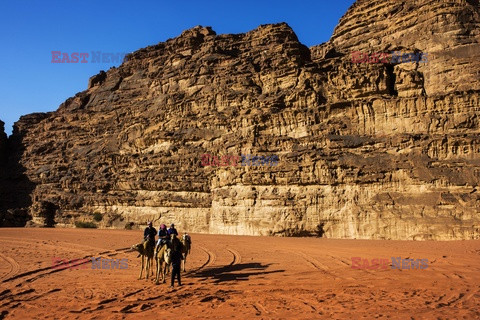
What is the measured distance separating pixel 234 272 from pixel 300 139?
18463mm

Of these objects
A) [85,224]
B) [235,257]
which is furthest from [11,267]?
[85,224]

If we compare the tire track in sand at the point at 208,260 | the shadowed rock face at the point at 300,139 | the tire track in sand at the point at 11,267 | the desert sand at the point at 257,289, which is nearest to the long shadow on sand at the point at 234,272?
the desert sand at the point at 257,289

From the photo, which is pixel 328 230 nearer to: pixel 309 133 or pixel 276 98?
pixel 309 133

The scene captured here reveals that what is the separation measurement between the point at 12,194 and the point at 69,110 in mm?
16720

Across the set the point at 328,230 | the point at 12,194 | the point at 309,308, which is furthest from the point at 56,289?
the point at 12,194

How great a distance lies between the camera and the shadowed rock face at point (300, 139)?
920 inches

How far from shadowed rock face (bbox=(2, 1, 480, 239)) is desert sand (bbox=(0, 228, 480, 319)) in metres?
7.58

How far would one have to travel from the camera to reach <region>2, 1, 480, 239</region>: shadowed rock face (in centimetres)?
2336

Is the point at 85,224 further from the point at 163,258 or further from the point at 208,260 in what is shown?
the point at 163,258

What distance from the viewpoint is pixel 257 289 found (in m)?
9.83

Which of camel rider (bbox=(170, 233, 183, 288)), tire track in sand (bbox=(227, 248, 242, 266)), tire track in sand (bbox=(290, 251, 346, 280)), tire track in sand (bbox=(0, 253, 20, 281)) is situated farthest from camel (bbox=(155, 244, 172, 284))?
tire track in sand (bbox=(290, 251, 346, 280))

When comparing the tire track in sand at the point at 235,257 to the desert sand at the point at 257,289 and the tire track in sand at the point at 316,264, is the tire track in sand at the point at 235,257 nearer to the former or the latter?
the desert sand at the point at 257,289

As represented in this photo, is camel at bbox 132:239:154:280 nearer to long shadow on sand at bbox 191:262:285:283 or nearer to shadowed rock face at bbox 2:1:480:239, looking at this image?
long shadow on sand at bbox 191:262:285:283

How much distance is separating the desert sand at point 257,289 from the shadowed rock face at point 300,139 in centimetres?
758
